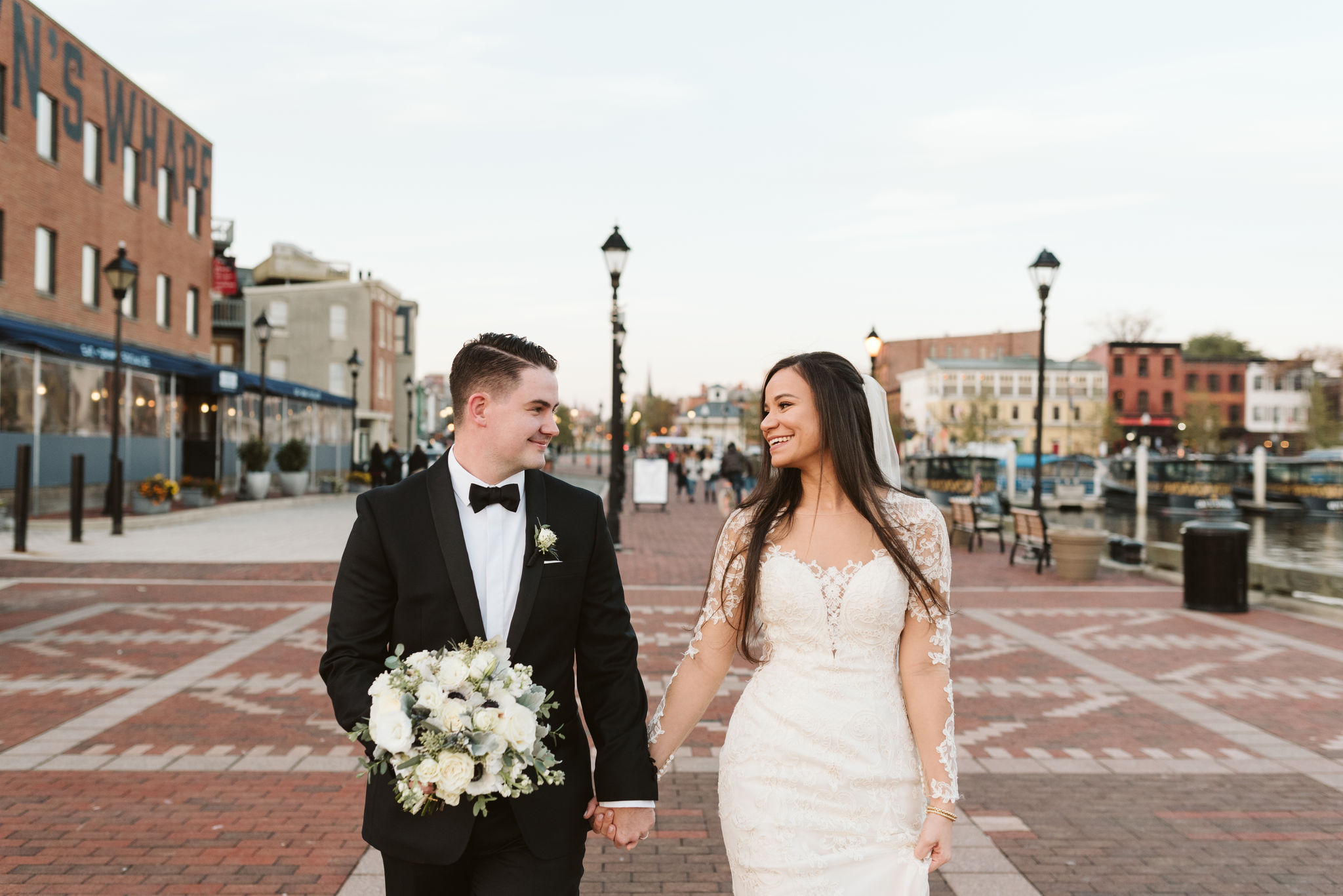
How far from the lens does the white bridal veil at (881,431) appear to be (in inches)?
119

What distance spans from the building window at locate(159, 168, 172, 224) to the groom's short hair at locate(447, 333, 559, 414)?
33609 millimetres

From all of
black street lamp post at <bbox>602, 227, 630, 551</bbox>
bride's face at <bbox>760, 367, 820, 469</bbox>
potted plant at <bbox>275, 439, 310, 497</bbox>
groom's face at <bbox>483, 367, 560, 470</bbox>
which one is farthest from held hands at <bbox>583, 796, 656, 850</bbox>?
potted plant at <bbox>275, 439, 310, 497</bbox>

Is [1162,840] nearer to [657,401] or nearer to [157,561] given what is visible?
[157,561]

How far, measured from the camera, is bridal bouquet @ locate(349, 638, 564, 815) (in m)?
2.14

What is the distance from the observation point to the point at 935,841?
8.59ft

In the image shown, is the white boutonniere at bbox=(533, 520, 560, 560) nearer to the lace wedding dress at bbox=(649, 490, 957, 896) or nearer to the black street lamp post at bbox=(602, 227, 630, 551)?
the lace wedding dress at bbox=(649, 490, 957, 896)

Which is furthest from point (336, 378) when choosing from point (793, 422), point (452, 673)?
point (452, 673)

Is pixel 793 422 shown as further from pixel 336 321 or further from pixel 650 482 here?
pixel 336 321

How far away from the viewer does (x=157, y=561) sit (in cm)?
1481

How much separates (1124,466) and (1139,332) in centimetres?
5271

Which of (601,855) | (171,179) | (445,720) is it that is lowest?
(601,855)

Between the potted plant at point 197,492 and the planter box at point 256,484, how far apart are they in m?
2.61

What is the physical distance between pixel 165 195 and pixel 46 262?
7034mm

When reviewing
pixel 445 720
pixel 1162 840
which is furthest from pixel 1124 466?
pixel 445 720
